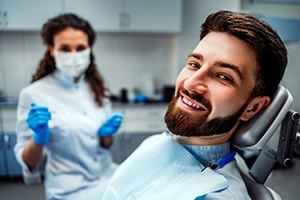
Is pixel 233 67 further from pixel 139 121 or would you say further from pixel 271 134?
pixel 139 121

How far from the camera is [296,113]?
74cm

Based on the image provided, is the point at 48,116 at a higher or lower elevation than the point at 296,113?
lower

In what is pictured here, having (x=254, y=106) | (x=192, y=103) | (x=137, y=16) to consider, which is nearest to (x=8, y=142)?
(x=137, y=16)

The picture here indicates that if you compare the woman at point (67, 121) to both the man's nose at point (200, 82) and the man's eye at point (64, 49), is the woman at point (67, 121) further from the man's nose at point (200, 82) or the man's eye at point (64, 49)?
the man's nose at point (200, 82)

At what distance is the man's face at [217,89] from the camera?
0.74 metres

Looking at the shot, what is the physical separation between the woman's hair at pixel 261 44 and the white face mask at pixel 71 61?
0.86 m

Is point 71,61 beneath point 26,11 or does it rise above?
beneath

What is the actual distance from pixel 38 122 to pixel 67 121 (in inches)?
8.7

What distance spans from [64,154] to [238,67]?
3.23 ft

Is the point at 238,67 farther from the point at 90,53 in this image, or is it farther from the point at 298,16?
the point at 90,53

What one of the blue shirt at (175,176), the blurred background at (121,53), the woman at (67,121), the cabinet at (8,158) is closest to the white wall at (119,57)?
the blurred background at (121,53)

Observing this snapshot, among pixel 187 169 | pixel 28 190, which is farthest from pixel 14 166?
pixel 187 169

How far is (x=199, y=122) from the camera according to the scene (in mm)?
761

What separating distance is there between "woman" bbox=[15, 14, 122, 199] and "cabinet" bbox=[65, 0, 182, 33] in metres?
1.20
